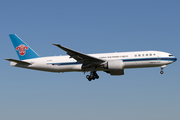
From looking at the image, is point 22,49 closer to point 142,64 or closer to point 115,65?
point 115,65

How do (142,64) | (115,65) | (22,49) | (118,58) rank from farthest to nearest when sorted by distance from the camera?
(22,49) < (118,58) < (142,64) < (115,65)

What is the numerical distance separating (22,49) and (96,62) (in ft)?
39.0

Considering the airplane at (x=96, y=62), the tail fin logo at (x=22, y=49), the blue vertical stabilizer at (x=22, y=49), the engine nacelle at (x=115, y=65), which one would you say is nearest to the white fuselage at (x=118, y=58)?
the airplane at (x=96, y=62)

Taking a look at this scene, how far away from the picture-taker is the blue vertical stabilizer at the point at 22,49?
1561 inches

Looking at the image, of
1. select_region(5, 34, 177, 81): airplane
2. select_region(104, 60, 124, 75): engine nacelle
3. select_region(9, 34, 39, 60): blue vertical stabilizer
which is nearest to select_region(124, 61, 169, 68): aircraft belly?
select_region(5, 34, 177, 81): airplane

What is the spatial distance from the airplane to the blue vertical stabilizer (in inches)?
35.4

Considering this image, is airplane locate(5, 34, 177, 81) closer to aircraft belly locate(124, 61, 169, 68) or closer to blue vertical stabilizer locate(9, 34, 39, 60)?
aircraft belly locate(124, 61, 169, 68)

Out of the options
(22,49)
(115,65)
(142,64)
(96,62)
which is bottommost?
(115,65)

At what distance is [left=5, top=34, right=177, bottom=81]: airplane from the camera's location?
3481cm

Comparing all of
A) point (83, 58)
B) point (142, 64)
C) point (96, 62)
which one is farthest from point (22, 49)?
point (142, 64)

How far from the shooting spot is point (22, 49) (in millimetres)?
40219

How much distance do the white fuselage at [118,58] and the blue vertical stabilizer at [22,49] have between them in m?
1.85

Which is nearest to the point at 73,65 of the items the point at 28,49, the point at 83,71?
the point at 83,71

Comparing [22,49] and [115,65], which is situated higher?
[22,49]
